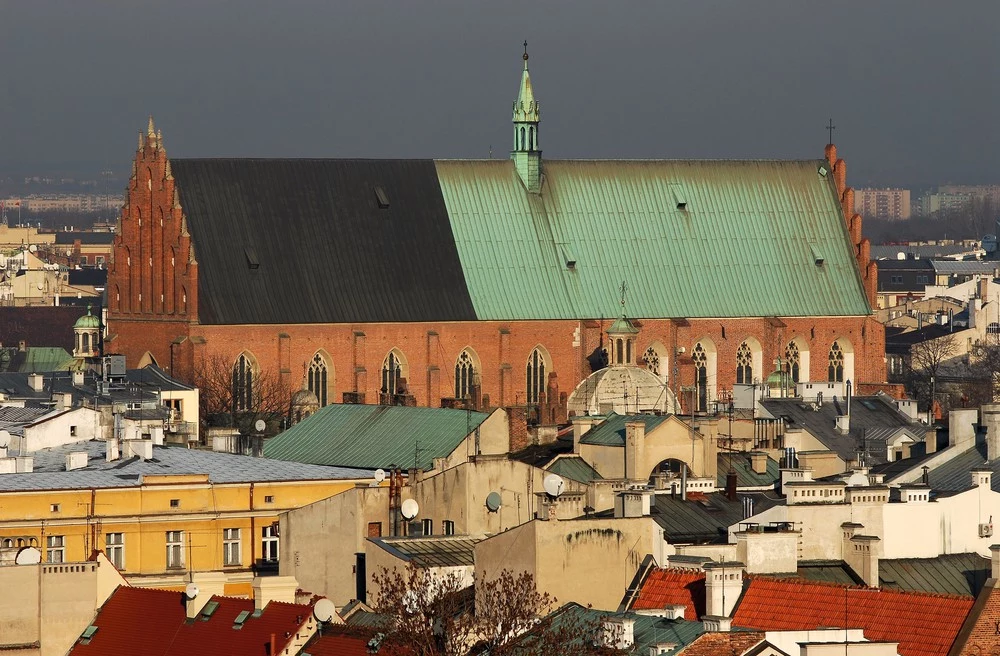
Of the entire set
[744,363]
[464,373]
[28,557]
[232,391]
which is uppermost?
[744,363]

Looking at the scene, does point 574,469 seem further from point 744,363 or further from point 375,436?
point 744,363

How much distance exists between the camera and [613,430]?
221 ft

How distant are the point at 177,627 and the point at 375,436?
2863cm

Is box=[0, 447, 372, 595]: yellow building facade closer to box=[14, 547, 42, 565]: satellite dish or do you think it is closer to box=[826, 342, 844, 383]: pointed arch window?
box=[14, 547, 42, 565]: satellite dish

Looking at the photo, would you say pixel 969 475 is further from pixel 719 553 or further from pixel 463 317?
pixel 463 317

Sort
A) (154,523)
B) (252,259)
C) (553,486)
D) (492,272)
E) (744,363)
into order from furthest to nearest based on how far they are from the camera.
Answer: (744,363)
(492,272)
(252,259)
(154,523)
(553,486)

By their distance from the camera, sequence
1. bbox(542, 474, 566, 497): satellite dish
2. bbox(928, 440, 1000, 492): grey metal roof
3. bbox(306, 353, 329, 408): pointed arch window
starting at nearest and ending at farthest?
bbox(542, 474, 566, 497): satellite dish → bbox(928, 440, 1000, 492): grey metal roof → bbox(306, 353, 329, 408): pointed arch window

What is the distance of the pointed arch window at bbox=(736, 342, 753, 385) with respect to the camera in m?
116

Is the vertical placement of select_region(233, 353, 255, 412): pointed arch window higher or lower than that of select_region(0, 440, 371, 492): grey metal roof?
higher

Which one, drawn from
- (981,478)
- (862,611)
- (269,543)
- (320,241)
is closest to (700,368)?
(320,241)

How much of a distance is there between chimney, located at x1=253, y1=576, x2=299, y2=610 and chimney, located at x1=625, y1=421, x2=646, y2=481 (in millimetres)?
19902

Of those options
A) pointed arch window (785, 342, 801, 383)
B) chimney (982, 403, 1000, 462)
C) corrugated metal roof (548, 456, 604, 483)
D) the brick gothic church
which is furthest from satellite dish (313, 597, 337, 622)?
pointed arch window (785, 342, 801, 383)

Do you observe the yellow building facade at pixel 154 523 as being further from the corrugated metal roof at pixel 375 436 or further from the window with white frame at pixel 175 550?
the corrugated metal roof at pixel 375 436

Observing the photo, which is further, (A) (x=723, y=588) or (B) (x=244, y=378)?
(B) (x=244, y=378)
